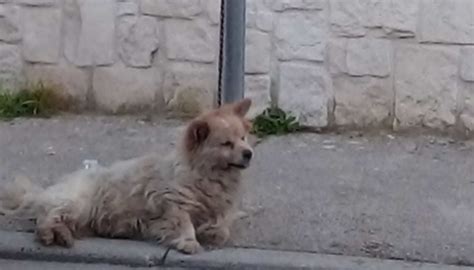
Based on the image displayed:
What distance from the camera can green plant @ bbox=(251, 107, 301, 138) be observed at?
7.43 m

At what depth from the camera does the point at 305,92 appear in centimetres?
746

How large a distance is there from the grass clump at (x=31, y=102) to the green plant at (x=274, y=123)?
1.19m

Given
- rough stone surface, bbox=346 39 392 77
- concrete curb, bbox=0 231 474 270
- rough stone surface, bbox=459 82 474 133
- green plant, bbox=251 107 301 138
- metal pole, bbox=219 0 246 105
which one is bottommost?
concrete curb, bbox=0 231 474 270

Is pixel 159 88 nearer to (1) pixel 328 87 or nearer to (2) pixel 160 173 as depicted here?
(1) pixel 328 87

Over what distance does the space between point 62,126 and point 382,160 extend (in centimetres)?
186

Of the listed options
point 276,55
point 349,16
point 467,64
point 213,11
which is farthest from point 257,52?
point 467,64

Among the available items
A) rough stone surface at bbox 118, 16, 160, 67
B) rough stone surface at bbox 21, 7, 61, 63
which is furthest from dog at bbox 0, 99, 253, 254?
rough stone surface at bbox 21, 7, 61, 63

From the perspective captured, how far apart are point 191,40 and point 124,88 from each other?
50 cm

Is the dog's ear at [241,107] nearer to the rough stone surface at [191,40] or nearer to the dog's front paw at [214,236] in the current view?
the dog's front paw at [214,236]

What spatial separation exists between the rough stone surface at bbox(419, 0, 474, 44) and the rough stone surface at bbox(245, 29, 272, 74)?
87 cm

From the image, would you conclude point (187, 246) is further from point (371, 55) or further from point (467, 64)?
point (467, 64)

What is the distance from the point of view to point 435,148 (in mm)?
7227

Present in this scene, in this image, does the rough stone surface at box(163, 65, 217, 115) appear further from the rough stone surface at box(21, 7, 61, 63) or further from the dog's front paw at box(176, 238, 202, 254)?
the dog's front paw at box(176, 238, 202, 254)

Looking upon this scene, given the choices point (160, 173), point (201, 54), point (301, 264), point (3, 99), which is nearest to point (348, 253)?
point (301, 264)
